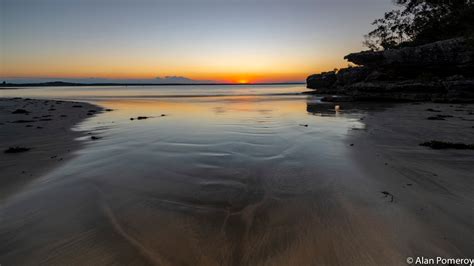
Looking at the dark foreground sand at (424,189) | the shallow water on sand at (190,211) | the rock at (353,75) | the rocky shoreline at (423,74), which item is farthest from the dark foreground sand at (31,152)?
the rock at (353,75)

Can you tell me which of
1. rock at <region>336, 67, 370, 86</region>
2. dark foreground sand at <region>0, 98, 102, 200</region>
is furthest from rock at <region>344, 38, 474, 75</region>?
dark foreground sand at <region>0, 98, 102, 200</region>

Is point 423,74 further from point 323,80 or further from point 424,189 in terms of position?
point 323,80

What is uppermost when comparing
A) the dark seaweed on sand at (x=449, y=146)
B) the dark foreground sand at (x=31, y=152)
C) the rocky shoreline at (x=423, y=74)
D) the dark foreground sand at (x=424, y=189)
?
the rocky shoreline at (x=423, y=74)

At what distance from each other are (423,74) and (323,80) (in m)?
30.1

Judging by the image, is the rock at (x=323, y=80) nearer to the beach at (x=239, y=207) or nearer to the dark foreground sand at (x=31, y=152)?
the beach at (x=239, y=207)

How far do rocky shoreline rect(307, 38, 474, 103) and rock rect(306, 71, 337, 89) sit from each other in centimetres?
2272

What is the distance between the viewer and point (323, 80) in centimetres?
5369

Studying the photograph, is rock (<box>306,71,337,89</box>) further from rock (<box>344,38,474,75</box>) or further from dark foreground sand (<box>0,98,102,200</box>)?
dark foreground sand (<box>0,98,102,200</box>)

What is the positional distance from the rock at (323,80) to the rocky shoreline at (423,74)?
22716mm

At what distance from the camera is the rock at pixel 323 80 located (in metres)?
51.8

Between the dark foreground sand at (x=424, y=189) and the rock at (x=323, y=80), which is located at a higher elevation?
the rock at (x=323, y=80)

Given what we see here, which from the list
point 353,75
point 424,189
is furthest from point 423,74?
point 424,189

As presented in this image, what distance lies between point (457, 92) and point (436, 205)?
2201 cm

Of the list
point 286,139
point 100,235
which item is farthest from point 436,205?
point 286,139
